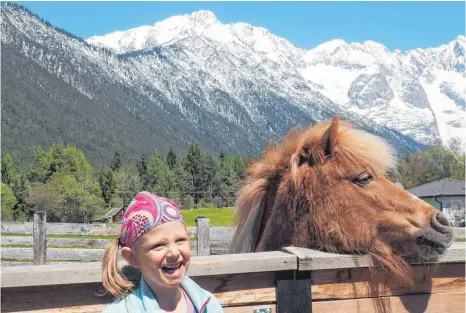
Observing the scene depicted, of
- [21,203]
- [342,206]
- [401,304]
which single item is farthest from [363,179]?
[21,203]

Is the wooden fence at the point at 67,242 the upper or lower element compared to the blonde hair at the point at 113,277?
upper

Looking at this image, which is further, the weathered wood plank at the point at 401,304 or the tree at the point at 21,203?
the tree at the point at 21,203

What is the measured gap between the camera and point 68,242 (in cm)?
1062

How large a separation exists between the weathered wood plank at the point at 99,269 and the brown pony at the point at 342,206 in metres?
0.38

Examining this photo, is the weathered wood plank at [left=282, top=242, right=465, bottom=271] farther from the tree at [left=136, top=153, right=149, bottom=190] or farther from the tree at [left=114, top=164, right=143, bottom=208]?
the tree at [left=136, top=153, right=149, bottom=190]

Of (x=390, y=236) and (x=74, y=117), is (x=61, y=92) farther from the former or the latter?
(x=390, y=236)

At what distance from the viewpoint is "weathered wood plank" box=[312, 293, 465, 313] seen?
250 centimetres

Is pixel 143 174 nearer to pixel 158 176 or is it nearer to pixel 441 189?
pixel 158 176

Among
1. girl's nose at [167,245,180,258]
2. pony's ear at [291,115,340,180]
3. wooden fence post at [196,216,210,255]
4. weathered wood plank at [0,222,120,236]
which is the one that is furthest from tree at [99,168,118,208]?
girl's nose at [167,245,180,258]

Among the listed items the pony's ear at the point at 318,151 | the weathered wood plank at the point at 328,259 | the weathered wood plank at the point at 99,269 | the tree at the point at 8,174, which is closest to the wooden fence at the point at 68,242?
the pony's ear at the point at 318,151

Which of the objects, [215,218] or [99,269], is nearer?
[99,269]

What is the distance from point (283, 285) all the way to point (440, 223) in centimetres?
82

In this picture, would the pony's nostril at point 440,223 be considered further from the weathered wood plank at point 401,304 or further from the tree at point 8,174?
the tree at point 8,174

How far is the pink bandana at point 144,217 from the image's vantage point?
2.08 m
